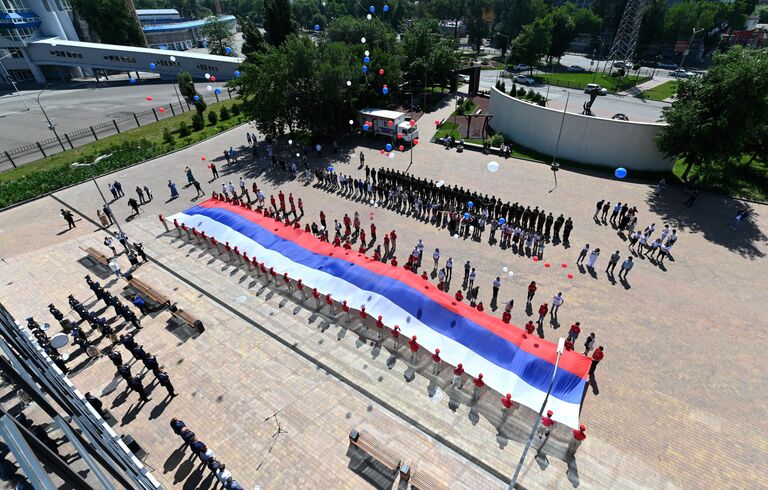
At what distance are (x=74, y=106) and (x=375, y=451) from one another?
2467 inches

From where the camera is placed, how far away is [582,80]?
56750mm

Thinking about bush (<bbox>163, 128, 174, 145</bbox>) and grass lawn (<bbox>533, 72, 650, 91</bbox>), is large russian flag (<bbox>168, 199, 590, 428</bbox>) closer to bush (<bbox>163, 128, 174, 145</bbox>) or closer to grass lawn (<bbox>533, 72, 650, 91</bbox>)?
bush (<bbox>163, 128, 174, 145</bbox>)

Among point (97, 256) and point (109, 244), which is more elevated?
point (109, 244)

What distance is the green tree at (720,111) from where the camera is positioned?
68.4 feet

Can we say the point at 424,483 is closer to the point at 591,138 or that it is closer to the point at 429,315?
the point at 429,315

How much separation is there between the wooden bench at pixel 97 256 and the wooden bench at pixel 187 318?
6.86 metres

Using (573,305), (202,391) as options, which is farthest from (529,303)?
(202,391)

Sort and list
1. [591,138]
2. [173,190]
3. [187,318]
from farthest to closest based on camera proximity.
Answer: [591,138]
[173,190]
[187,318]

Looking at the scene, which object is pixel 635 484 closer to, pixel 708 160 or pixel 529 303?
pixel 529 303

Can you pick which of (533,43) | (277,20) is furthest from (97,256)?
(533,43)

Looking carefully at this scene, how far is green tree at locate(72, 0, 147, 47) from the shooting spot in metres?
66.8

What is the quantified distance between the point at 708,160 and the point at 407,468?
2536cm

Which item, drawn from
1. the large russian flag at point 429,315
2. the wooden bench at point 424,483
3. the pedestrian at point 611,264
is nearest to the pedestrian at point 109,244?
the large russian flag at point 429,315

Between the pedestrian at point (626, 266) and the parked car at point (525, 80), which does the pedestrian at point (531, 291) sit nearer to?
the pedestrian at point (626, 266)
